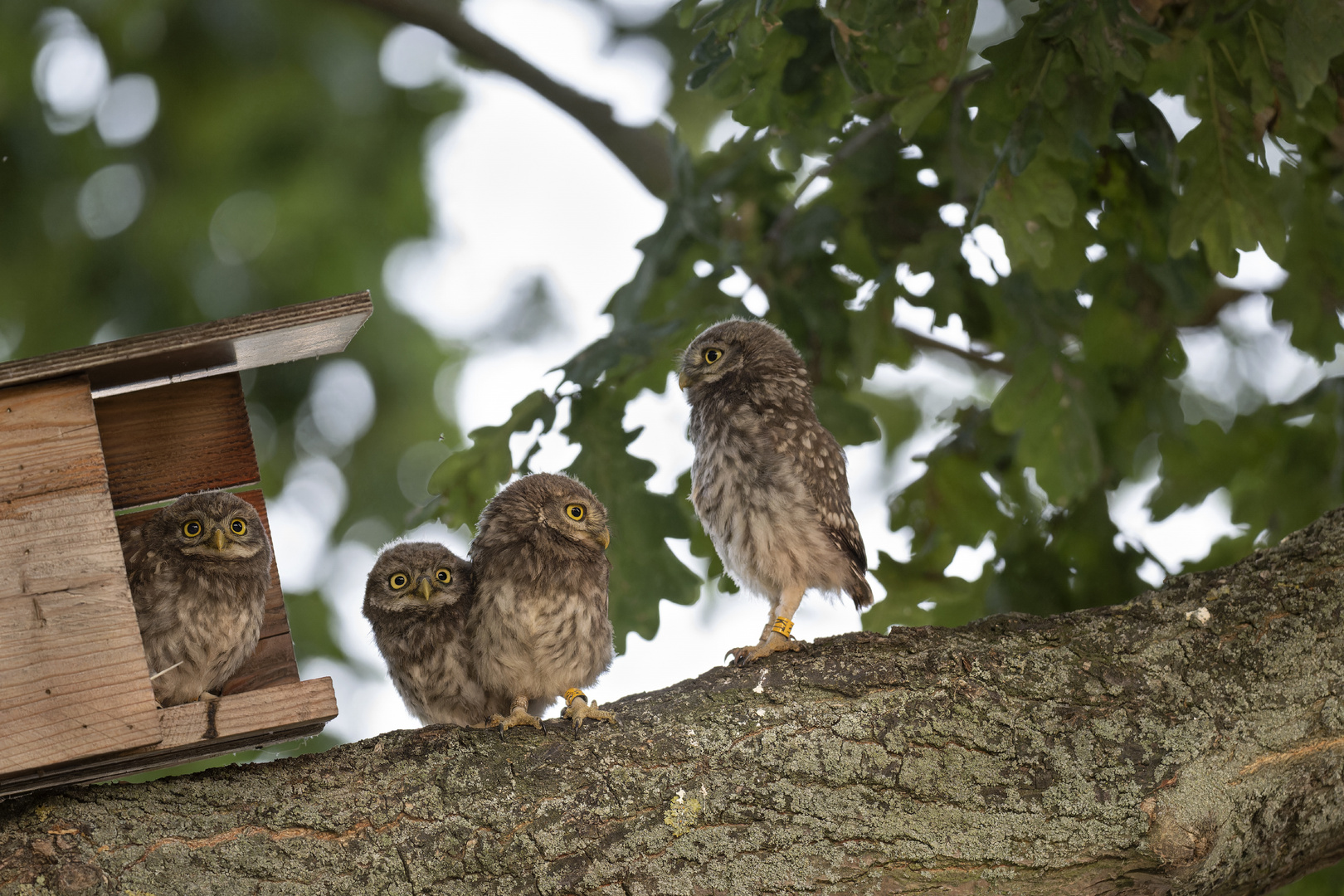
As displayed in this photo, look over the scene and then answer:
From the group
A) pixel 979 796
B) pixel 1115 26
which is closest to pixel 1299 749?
pixel 979 796

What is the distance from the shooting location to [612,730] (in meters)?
2.52

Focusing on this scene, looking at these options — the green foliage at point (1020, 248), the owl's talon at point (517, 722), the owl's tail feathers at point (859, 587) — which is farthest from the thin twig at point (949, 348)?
the owl's talon at point (517, 722)

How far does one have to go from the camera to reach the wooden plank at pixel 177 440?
9.42ft

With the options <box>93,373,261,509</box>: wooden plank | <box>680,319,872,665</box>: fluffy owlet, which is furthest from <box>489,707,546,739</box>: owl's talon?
<box>93,373,261,509</box>: wooden plank

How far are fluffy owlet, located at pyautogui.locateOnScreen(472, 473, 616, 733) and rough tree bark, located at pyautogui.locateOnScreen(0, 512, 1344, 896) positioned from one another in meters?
0.32

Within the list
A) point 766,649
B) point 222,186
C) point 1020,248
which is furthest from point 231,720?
point 222,186

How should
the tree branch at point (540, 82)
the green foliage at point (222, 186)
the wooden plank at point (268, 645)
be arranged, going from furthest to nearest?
1. the green foliage at point (222, 186)
2. the tree branch at point (540, 82)
3. the wooden plank at point (268, 645)

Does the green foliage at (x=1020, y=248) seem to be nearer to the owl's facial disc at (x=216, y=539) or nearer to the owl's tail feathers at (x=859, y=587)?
the owl's tail feathers at (x=859, y=587)

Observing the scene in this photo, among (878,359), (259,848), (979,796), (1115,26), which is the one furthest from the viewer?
(878,359)

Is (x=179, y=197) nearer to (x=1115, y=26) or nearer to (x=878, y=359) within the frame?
(x=878, y=359)

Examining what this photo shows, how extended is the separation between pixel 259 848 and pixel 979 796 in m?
1.46

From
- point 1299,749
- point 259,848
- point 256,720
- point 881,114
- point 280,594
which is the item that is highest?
point 881,114

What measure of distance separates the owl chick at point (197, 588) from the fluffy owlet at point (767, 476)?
1.20m

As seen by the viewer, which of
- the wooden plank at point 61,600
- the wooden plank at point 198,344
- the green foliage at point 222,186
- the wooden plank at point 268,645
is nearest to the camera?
the wooden plank at point 61,600
